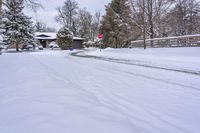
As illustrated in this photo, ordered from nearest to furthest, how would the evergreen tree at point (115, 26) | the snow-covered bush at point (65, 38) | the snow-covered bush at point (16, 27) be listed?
the evergreen tree at point (115, 26), the snow-covered bush at point (16, 27), the snow-covered bush at point (65, 38)

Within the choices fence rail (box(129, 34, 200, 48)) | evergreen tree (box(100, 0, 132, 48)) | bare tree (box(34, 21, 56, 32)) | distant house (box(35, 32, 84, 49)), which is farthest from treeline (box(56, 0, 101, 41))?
fence rail (box(129, 34, 200, 48))

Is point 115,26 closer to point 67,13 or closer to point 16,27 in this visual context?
point 16,27

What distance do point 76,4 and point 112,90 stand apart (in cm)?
6493

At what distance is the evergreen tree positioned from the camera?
3428cm

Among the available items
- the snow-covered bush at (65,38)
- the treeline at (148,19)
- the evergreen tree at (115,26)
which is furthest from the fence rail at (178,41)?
the snow-covered bush at (65,38)

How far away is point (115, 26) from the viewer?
3616 centimetres

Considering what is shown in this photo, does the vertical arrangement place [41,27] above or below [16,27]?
above

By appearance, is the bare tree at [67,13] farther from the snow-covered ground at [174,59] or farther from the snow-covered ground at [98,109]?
the snow-covered ground at [98,109]

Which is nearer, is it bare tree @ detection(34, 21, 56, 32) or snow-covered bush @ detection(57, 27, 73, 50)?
snow-covered bush @ detection(57, 27, 73, 50)

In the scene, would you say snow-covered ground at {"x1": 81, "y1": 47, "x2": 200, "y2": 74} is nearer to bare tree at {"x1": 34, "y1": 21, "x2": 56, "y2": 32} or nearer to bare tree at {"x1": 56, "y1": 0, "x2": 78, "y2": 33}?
bare tree at {"x1": 56, "y1": 0, "x2": 78, "y2": 33}

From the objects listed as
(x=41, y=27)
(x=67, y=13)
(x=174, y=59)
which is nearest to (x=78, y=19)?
(x=67, y=13)

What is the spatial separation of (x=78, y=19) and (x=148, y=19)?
157ft

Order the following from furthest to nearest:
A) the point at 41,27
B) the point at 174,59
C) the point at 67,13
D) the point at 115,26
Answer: the point at 41,27, the point at 67,13, the point at 115,26, the point at 174,59

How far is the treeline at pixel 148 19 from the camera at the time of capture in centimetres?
2788
